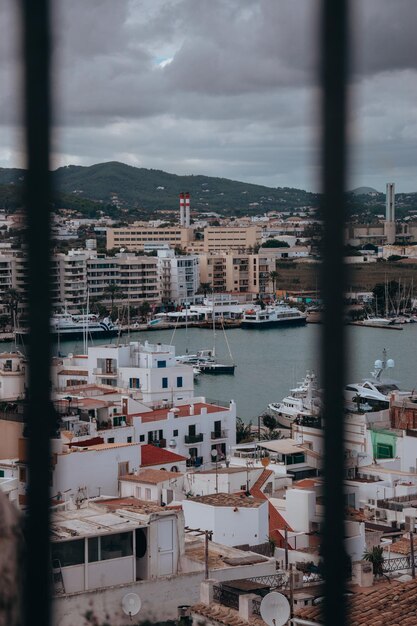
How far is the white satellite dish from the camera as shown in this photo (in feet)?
8.07

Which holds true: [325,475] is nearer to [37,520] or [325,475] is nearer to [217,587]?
[37,520]

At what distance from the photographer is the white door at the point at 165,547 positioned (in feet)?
10.9

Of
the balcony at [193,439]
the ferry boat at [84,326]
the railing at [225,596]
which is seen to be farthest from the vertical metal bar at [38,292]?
the ferry boat at [84,326]

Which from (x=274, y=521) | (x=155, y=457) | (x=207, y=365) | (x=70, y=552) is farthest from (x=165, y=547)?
(x=207, y=365)

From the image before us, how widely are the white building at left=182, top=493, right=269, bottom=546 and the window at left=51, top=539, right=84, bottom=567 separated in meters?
0.98

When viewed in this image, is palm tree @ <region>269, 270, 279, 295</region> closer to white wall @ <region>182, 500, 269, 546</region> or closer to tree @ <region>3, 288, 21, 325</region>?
tree @ <region>3, 288, 21, 325</region>

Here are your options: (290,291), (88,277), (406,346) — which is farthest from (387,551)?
(290,291)

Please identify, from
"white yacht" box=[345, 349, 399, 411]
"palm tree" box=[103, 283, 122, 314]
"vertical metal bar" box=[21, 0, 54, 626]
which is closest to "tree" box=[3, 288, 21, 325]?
"vertical metal bar" box=[21, 0, 54, 626]

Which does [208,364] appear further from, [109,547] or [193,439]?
[109,547]

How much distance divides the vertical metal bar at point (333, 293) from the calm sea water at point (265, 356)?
8828mm

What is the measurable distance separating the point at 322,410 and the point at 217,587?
2660mm

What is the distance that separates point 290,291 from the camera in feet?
70.8

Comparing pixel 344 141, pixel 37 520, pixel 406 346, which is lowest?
pixel 406 346

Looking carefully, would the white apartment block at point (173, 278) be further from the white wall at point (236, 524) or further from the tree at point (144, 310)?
the white wall at point (236, 524)
